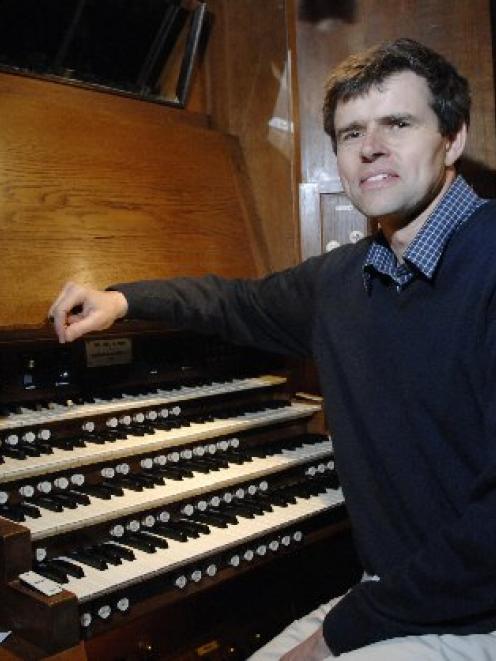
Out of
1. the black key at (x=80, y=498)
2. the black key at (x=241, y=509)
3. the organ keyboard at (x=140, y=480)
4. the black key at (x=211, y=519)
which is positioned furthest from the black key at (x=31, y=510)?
the black key at (x=241, y=509)

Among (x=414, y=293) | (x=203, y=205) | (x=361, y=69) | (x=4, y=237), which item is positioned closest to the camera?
(x=414, y=293)

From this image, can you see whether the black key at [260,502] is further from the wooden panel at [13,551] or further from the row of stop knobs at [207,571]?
the wooden panel at [13,551]

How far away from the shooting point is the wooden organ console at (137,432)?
5.85 feet

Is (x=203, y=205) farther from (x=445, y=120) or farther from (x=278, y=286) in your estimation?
(x=445, y=120)

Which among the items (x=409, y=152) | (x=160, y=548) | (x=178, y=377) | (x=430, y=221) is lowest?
(x=160, y=548)

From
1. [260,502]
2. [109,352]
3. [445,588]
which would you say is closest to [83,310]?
[109,352]

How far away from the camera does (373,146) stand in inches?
70.6

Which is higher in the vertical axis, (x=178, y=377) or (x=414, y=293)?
(x=414, y=293)

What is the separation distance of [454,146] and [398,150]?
0.60 ft

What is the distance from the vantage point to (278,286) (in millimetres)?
2314

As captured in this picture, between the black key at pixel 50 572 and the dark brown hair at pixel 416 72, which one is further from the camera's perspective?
the dark brown hair at pixel 416 72

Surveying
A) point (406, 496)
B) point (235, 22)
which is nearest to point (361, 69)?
point (406, 496)

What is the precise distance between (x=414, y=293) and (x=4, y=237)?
1218 mm

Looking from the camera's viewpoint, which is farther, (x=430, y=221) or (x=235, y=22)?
(x=235, y=22)
